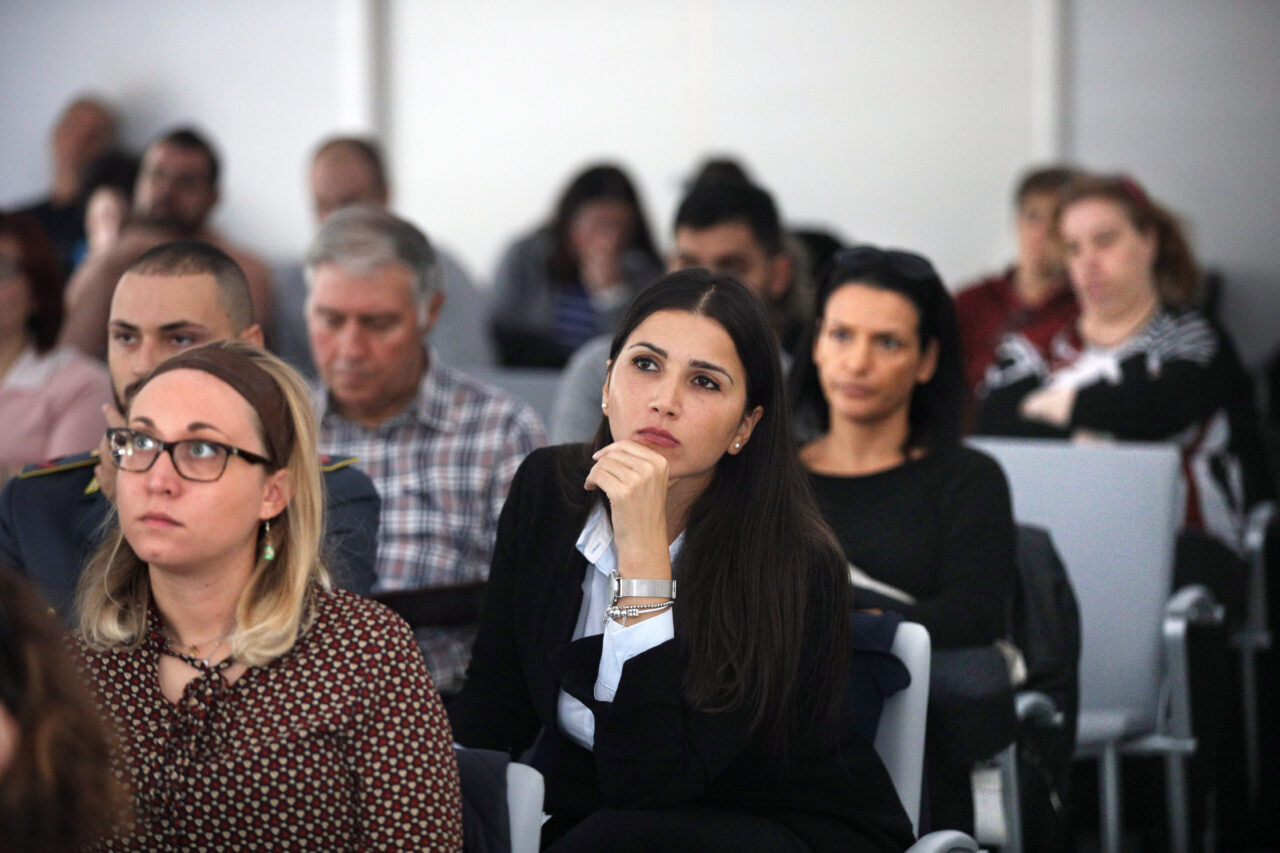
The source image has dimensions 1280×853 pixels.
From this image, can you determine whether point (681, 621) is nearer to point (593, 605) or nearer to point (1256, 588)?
point (593, 605)

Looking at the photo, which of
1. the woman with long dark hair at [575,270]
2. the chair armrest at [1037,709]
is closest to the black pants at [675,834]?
the chair armrest at [1037,709]

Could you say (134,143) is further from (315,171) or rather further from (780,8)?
(780,8)

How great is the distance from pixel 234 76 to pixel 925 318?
460 cm

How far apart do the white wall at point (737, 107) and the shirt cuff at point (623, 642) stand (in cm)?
425

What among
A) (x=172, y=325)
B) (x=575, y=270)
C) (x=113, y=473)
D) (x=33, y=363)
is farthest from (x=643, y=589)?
(x=575, y=270)

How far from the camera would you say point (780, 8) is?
588 cm

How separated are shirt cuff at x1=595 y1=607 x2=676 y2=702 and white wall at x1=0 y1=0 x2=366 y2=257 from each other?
4.82 metres

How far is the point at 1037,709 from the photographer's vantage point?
2.41m

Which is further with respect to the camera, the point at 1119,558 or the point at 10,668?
the point at 1119,558

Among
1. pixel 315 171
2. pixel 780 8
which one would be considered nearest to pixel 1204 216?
pixel 780 8

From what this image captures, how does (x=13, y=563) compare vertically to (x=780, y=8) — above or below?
below

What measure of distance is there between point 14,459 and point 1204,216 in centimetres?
426

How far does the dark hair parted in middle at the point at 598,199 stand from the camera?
5.01 meters

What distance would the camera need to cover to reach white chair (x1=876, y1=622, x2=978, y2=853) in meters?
1.92
